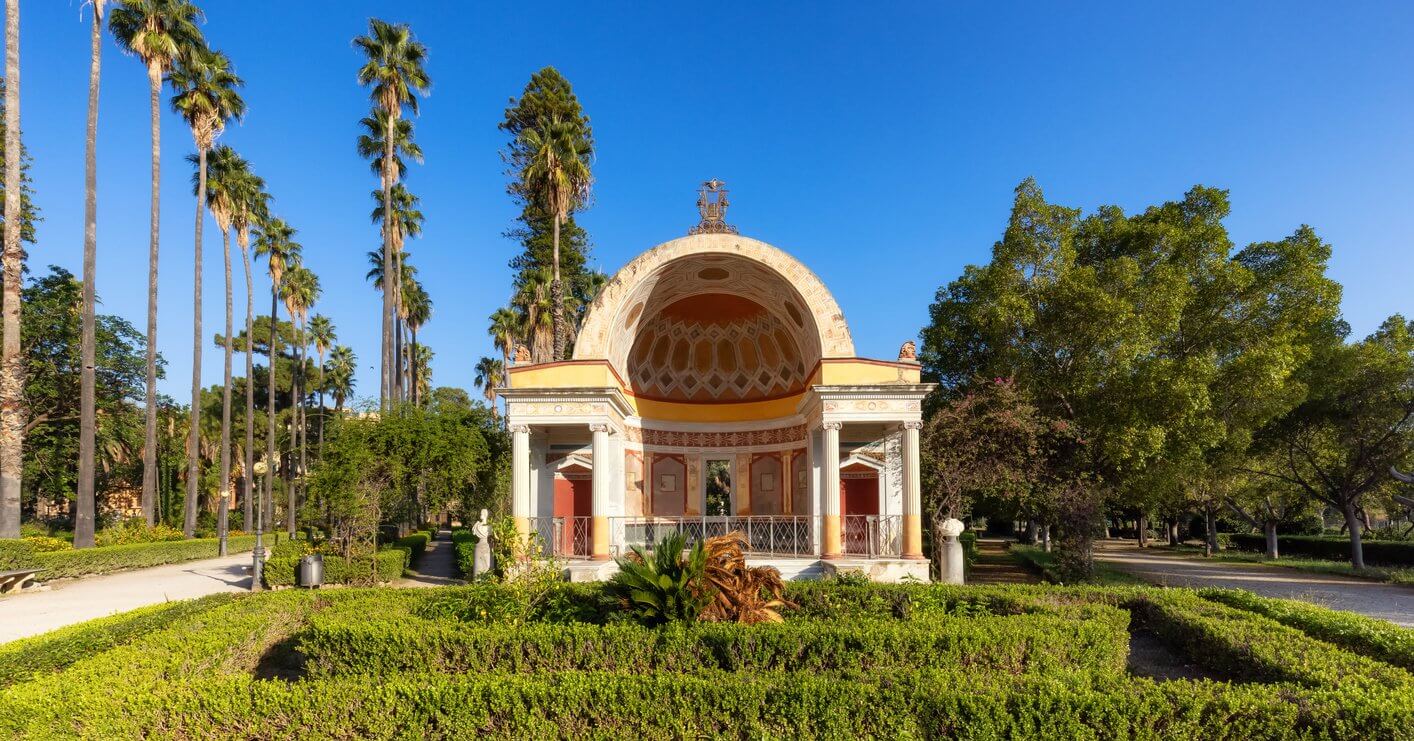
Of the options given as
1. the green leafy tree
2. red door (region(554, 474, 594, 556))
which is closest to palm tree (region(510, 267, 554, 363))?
red door (region(554, 474, 594, 556))

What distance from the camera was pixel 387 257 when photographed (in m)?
28.5

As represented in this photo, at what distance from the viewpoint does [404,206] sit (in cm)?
3894

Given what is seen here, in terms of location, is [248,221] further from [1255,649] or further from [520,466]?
[1255,649]

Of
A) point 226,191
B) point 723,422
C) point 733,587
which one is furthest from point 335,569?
point 226,191

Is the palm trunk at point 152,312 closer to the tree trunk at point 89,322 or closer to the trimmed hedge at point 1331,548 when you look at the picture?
the tree trunk at point 89,322

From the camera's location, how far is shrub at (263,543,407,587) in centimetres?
1725

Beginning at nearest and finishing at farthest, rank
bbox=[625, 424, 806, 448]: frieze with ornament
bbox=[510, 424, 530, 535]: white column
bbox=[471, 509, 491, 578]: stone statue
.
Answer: bbox=[471, 509, 491, 578]: stone statue, bbox=[510, 424, 530, 535]: white column, bbox=[625, 424, 806, 448]: frieze with ornament

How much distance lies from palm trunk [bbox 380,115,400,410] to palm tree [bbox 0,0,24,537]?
1089 cm

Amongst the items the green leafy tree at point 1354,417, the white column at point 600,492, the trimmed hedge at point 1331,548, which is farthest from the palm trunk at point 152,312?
the trimmed hedge at point 1331,548

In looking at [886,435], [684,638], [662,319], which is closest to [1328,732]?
[684,638]

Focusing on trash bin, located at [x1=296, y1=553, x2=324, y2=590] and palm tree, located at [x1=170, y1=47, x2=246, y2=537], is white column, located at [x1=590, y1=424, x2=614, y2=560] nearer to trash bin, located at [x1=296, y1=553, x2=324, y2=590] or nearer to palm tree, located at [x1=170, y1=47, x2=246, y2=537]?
trash bin, located at [x1=296, y1=553, x2=324, y2=590]

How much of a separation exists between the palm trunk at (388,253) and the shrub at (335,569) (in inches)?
487

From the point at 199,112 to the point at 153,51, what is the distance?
3.15 m

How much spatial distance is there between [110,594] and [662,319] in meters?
17.0
